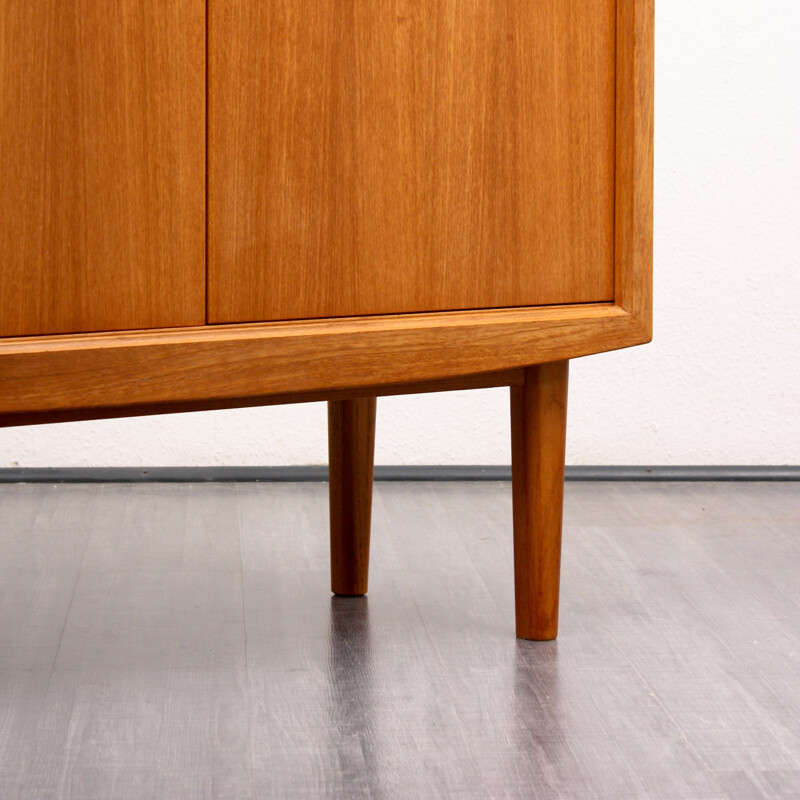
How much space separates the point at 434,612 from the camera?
45.7 inches

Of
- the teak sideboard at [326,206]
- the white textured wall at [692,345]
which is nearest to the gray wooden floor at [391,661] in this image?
the teak sideboard at [326,206]

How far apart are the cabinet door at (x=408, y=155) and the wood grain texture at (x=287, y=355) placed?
19 millimetres

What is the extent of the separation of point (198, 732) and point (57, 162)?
43 cm

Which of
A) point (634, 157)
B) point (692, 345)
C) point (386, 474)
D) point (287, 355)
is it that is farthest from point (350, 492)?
point (692, 345)

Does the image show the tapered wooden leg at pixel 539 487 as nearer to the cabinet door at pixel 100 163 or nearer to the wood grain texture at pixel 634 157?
the wood grain texture at pixel 634 157

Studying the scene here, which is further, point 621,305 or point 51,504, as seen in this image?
point 51,504

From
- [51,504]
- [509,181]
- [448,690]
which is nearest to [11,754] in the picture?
[448,690]

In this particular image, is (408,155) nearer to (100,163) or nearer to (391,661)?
(100,163)

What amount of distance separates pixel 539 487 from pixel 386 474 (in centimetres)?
79

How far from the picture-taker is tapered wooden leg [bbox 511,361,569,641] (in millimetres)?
1043

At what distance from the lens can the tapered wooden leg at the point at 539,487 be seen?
1043 mm

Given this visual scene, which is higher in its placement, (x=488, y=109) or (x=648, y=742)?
(x=488, y=109)

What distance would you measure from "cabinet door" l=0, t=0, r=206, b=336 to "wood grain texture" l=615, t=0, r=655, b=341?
36cm

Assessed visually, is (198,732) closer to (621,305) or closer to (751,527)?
(621,305)
